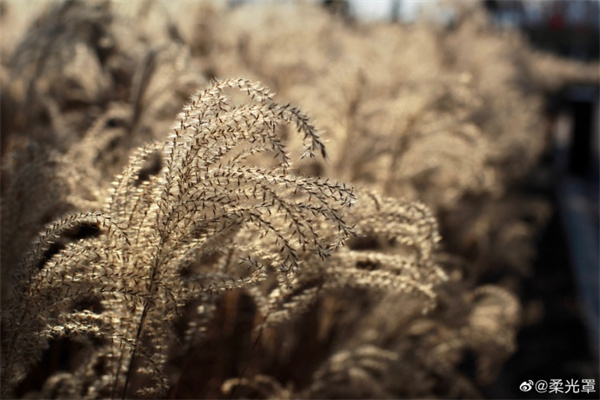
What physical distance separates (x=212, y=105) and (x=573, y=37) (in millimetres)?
36030

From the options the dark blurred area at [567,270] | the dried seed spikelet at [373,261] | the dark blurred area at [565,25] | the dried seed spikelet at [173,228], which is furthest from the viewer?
the dark blurred area at [565,25]

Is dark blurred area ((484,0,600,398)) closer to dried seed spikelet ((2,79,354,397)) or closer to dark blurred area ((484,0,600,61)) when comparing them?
dried seed spikelet ((2,79,354,397))

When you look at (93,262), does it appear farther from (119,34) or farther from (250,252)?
(119,34)

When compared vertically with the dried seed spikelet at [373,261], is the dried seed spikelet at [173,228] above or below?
below

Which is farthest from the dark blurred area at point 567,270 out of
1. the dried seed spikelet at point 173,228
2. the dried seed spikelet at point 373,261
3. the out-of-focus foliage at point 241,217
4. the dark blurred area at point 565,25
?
the dark blurred area at point 565,25

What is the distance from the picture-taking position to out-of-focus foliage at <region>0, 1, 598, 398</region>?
125 centimetres

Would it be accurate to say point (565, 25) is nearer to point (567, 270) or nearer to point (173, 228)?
point (567, 270)

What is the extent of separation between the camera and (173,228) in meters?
1.24

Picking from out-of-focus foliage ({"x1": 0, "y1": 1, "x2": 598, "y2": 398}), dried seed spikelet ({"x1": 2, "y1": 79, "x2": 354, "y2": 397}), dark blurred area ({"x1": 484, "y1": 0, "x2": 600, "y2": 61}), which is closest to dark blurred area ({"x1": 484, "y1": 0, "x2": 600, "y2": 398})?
out-of-focus foliage ({"x1": 0, "y1": 1, "x2": 598, "y2": 398})

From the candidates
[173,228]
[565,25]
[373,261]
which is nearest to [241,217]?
[173,228]

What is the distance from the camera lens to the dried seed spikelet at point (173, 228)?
3.96 feet

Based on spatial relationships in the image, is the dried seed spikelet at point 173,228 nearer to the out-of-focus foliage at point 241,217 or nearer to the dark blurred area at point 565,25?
the out-of-focus foliage at point 241,217

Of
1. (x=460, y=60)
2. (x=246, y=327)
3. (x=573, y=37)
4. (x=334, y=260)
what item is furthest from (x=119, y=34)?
(x=573, y=37)

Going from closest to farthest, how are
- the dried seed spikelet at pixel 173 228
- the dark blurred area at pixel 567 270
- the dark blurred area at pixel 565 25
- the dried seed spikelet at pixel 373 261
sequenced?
1. the dried seed spikelet at pixel 173 228
2. the dried seed spikelet at pixel 373 261
3. the dark blurred area at pixel 567 270
4. the dark blurred area at pixel 565 25
